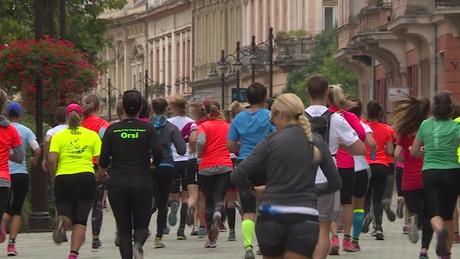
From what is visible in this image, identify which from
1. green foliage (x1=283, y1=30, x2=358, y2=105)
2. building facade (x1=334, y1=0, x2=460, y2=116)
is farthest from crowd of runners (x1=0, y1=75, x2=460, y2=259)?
green foliage (x1=283, y1=30, x2=358, y2=105)

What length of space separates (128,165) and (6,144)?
255 cm

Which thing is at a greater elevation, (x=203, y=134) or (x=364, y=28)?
(x=364, y=28)

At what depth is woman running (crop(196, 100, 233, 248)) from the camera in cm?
1931

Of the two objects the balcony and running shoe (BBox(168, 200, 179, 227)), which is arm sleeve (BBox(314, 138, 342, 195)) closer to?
running shoe (BBox(168, 200, 179, 227))

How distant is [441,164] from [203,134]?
4487mm

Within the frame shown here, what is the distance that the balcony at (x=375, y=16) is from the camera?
160 ft

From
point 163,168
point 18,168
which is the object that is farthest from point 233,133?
point 18,168

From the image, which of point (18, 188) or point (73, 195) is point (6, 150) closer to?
point (73, 195)

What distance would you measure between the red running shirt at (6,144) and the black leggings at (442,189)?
4.20 metres

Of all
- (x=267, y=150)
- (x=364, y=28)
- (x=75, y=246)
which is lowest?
(x=75, y=246)

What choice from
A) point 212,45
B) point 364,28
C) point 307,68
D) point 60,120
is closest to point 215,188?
point 60,120

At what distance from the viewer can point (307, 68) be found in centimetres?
6288

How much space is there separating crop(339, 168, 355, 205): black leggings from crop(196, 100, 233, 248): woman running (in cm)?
191

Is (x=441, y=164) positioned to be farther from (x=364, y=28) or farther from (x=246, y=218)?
(x=364, y=28)
